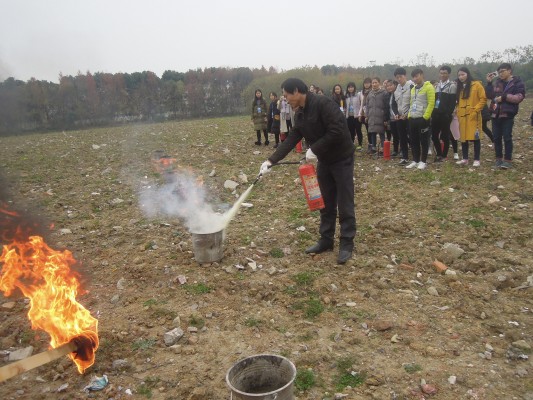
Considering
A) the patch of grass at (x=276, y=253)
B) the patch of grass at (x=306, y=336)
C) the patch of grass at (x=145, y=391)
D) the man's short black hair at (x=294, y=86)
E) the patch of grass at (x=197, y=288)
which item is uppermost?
the man's short black hair at (x=294, y=86)

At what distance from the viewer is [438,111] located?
8391mm

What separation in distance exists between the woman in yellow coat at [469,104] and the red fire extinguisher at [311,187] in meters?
4.48

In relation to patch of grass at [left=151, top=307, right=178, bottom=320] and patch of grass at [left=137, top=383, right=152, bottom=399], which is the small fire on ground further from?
patch of grass at [left=151, top=307, right=178, bottom=320]

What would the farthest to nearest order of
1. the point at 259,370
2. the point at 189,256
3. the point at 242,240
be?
the point at 242,240, the point at 189,256, the point at 259,370

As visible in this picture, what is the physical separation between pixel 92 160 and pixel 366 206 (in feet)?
28.9

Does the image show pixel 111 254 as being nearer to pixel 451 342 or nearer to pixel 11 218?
pixel 11 218

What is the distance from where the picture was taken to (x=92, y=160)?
12016 millimetres

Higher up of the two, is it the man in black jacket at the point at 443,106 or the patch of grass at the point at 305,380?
the man in black jacket at the point at 443,106

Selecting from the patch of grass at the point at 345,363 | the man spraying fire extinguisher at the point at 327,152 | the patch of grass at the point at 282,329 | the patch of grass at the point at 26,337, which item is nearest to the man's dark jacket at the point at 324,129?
the man spraying fire extinguisher at the point at 327,152

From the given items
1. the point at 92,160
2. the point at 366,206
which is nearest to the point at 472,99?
the point at 366,206

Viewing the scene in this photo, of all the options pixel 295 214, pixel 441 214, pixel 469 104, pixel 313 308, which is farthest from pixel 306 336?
pixel 469 104

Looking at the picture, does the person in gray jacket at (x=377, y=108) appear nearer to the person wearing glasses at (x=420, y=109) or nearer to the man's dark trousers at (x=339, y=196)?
the person wearing glasses at (x=420, y=109)

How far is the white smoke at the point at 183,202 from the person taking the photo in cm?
553

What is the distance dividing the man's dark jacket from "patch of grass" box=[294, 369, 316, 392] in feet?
8.41
